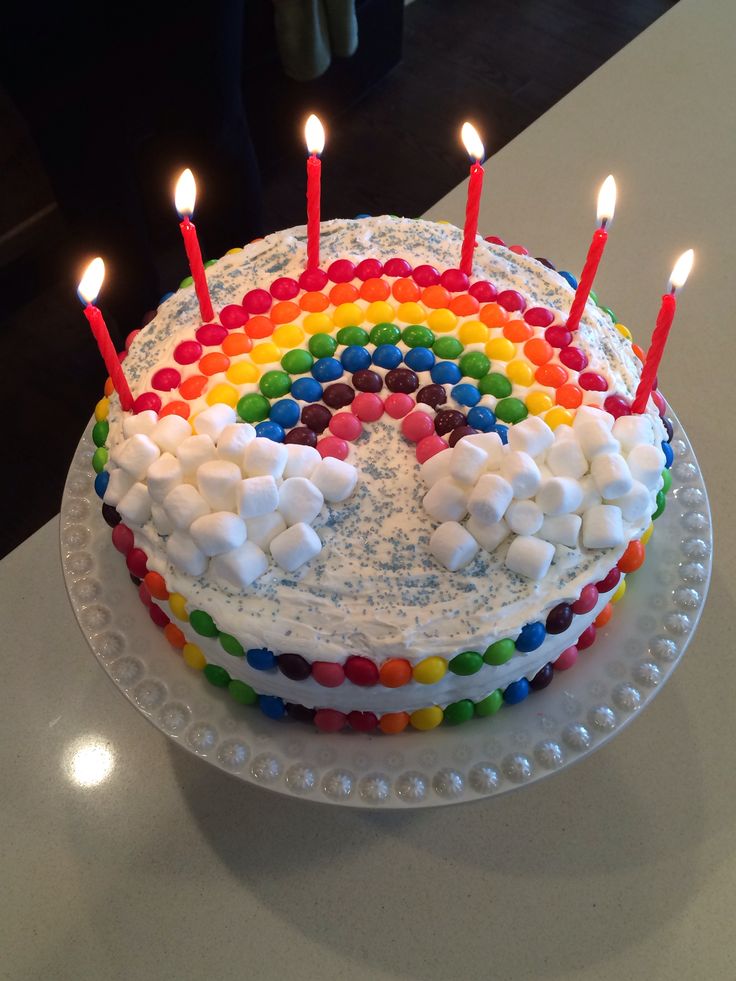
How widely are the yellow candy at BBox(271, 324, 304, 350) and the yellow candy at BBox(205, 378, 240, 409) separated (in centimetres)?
11

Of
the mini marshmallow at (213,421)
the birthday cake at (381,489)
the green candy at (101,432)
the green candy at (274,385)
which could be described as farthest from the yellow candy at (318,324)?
the green candy at (101,432)

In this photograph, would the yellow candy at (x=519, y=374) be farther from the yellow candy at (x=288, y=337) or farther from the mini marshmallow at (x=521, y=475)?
the yellow candy at (x=288, y=337)

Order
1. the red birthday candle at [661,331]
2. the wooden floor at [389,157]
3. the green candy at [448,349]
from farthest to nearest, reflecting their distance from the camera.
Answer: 1. the wooden floor at [389,157]
2. the green candy at [448,349]
3. the red birthday candle at [661,331]

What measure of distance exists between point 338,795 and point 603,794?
1.59 feet

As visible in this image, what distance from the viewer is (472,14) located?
3336 millimetres

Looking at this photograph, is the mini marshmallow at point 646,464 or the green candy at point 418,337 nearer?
the mini marshmallow at point 646,464

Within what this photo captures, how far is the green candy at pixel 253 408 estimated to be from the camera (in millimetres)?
1143

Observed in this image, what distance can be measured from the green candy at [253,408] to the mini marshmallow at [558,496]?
373 millimetres

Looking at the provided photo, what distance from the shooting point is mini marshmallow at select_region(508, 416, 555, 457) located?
106 centimetres

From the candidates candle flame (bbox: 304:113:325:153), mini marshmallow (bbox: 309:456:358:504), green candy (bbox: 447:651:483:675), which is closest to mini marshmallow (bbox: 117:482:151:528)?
mini marshmallow (bbox: 309:456:358:504)

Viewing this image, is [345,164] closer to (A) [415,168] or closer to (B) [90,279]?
(A) [415,168]

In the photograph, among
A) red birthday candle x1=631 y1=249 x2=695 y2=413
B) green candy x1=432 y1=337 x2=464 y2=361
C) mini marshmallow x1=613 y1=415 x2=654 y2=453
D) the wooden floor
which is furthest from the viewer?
the wooden floor

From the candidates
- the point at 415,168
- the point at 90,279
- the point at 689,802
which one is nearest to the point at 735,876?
the point at 689,802

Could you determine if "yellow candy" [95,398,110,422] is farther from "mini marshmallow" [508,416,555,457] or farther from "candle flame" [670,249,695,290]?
"candle flame" [670,249,695,290]
